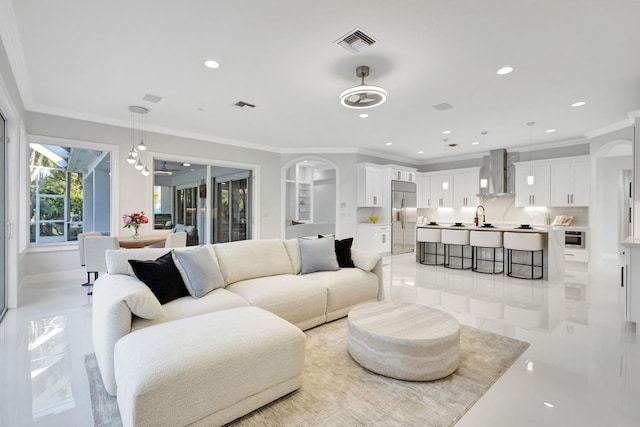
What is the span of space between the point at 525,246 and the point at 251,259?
4604 mm

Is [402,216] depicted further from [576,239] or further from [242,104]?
[242,104]

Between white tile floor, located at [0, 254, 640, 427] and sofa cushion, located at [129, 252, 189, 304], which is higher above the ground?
sofa cushion, located at [129, 252, 189, 304]

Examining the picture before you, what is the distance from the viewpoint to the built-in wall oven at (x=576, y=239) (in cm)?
660

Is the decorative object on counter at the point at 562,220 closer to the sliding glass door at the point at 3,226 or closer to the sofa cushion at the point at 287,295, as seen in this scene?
the sofa cushion at the point at 287,295

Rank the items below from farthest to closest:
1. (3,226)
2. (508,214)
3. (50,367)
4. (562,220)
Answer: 1. (508,214)
2. (562,220)
3. (3,226)
4. (50,367)

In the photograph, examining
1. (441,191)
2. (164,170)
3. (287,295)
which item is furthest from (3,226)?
(441,191)

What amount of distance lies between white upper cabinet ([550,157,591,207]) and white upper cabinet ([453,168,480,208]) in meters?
1.73

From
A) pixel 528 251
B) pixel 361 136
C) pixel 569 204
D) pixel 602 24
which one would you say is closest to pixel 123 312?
pixel 602 24

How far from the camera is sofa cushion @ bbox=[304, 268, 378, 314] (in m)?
3.30

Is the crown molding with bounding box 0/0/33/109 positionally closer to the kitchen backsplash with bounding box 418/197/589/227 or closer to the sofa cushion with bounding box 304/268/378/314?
the sofa cushion with bounding box 304/268/378/314

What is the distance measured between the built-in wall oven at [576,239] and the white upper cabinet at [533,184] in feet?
2.63

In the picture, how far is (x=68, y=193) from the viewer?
6.03 m

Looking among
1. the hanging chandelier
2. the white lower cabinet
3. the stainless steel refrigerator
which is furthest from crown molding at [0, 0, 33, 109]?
the stainless steel refrigerator

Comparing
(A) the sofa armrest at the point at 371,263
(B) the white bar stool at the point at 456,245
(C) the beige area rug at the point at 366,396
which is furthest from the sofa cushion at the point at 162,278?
(B) the white bar stool at the point at 456,245
